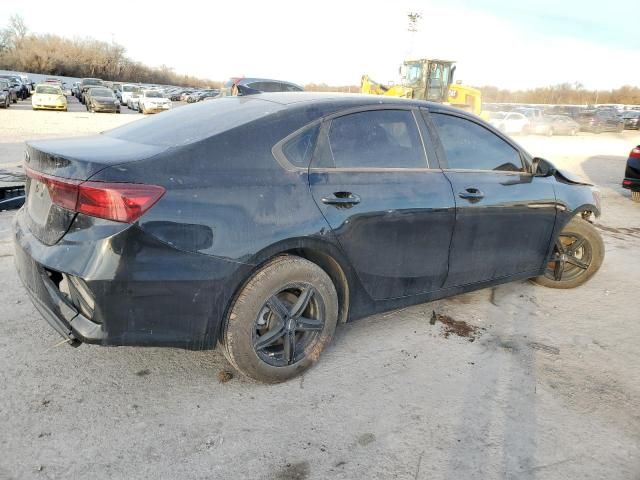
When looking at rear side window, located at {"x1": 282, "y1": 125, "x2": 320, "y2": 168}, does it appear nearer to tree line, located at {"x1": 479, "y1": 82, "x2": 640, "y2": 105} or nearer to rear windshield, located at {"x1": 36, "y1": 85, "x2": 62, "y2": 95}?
rear windshield, located at {"x1": 36, "y1": 85, "x2": 62, "y2": 95}

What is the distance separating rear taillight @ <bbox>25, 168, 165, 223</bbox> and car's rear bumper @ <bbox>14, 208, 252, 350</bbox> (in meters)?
0.06

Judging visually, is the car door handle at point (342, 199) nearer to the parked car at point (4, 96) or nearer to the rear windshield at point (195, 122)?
the rear windshield at point (195, 122)

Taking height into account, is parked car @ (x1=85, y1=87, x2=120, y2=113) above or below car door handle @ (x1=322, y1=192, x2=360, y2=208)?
above

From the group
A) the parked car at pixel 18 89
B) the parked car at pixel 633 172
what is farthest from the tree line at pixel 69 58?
the parked car at pixel 633 172

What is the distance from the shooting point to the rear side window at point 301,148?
276 centimetres

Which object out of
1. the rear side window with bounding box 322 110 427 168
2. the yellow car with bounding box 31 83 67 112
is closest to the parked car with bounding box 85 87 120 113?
the yellow car with bounding box 31 83 67 112

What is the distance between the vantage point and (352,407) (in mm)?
2727

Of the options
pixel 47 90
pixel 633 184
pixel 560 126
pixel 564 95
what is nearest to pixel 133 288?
pixel 633 184

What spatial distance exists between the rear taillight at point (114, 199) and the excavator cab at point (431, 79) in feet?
63.7

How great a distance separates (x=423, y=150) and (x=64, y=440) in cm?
264

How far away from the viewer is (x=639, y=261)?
578 centimetres

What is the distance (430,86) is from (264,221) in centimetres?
1965

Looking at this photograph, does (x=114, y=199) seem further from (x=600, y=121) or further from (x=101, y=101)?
(x=600, y=121)

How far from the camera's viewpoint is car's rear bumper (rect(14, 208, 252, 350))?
2283 millimetres
